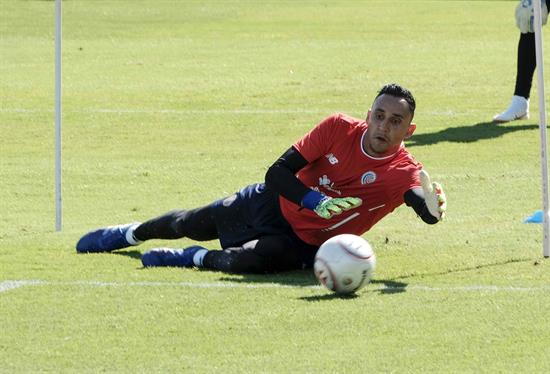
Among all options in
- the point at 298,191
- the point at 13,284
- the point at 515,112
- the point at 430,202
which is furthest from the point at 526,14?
the point at 13,284

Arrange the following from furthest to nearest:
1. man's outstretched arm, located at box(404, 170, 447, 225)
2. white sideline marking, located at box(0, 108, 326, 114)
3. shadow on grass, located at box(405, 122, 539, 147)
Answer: white sideline marking, located at box(0, 108, 326, 114), shadow on grass, located at box(405, 122, 539, 147), man's outstretched arm, located at box(404, 170, 447, 225)

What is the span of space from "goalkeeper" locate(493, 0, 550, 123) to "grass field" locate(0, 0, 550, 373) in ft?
1.49

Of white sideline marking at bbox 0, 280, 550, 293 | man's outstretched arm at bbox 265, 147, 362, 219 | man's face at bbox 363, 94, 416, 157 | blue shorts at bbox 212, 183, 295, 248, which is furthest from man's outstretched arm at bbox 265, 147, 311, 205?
white sideline marking at bbox 0, 280, 550, 293

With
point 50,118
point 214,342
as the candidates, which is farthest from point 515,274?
point 50,118

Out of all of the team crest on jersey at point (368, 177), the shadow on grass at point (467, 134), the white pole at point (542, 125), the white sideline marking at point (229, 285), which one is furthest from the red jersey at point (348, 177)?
the shadow on grass at point (467, 134)

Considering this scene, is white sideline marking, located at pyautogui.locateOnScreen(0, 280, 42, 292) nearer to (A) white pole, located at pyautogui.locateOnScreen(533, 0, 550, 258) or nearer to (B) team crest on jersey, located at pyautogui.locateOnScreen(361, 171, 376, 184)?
(B) team crest on jersey, located at pyautogui.locateOnScreen(361, 171, 376, 184)

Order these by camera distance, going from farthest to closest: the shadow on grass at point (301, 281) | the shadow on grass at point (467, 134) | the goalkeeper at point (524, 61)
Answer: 1. the goalkeeper at point (524, 61)
2. the shadow on grass at point (467, 134)
3. the shadow on grass at point (301, 281)

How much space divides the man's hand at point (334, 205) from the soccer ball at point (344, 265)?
23cm

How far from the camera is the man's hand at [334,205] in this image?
35.0ft

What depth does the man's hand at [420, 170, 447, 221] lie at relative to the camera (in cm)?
1055

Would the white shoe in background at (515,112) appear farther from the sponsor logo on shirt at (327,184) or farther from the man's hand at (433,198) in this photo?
the man's hand at (433,198)

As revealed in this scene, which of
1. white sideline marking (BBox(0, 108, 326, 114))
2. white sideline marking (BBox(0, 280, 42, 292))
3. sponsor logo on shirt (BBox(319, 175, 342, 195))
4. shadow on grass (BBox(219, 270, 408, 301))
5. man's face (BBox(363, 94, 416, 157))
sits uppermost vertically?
man's face (BBox(363, 94, 416, 157))

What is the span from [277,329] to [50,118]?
12.3 m

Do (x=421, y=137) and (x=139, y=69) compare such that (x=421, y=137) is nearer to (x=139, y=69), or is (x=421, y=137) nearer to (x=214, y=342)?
(x=139, y=69)
